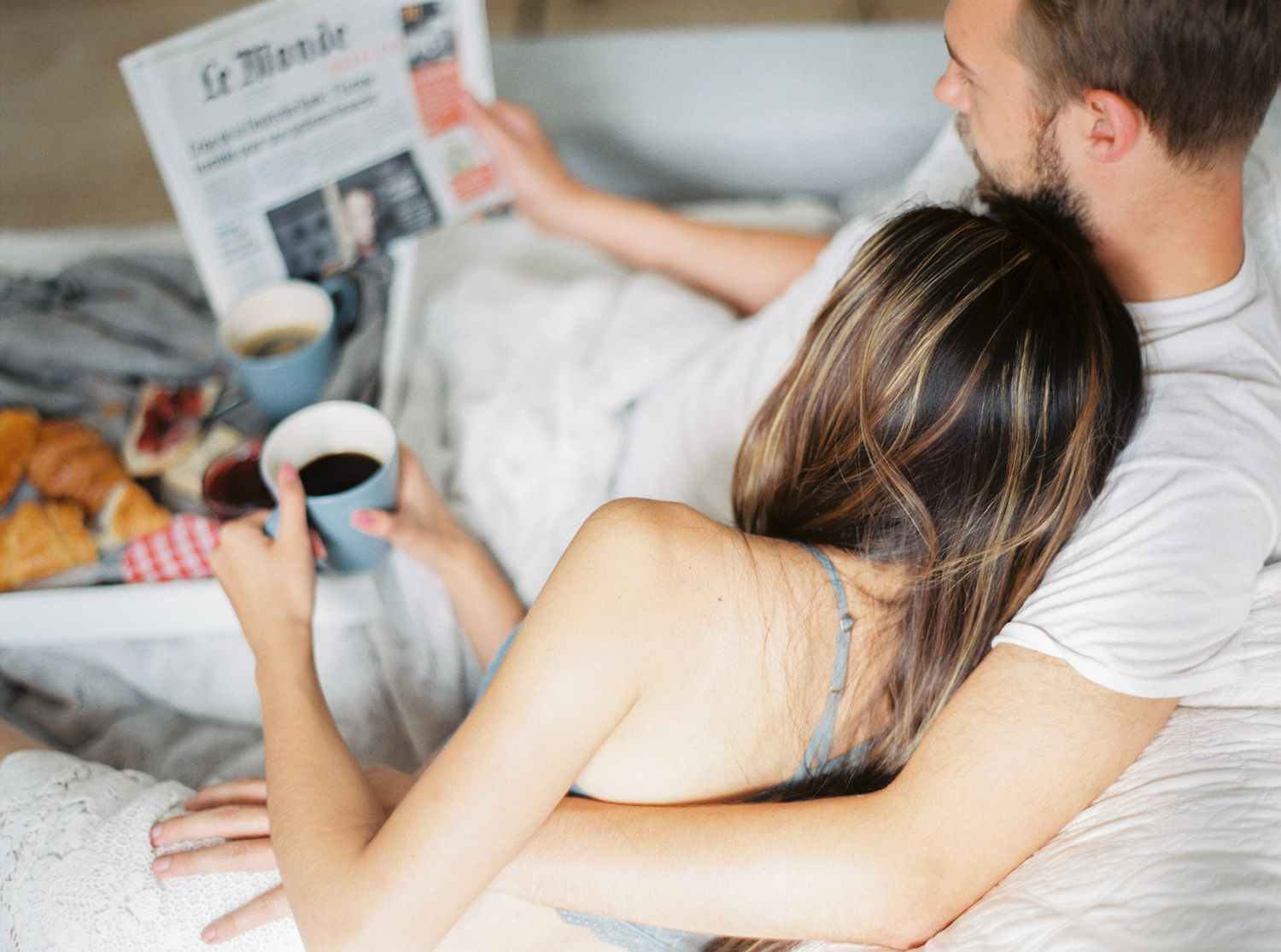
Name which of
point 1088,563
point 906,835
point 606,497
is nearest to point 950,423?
point 1088,563

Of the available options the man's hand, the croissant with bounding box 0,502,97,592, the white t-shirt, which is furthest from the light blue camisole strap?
the croissant with bounding box 0,502,97,592

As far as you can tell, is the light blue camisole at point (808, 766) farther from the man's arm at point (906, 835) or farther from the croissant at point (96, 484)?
the croissant at point (96, 484)

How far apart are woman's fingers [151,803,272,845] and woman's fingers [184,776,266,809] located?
27 millimetres

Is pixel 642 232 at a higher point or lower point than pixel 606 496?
higher

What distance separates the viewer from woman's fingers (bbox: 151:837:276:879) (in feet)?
2.62

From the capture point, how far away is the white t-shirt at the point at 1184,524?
2.31 feet

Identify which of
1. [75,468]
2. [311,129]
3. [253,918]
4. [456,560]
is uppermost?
[311,129]

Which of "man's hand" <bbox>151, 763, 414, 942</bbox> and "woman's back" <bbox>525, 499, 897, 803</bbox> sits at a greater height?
"woman's back" <bbox>525, 499, 897, 803</bbox>

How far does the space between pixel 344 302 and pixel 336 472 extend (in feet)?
0.98

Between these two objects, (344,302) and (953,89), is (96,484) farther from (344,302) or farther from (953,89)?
(953,89)

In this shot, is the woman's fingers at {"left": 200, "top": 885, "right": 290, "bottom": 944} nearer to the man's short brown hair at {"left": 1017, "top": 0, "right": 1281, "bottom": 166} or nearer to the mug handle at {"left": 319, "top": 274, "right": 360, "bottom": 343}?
the mug handle at {"left": 319, "top": 274, "right": 360, "bottom": 343}

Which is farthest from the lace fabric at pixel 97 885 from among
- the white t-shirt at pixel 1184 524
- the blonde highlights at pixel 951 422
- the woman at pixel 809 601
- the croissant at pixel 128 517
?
the white t-shirt at pixel 1184 524

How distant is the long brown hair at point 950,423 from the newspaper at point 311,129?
62 centimetres

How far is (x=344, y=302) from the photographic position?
1.14 meters
